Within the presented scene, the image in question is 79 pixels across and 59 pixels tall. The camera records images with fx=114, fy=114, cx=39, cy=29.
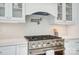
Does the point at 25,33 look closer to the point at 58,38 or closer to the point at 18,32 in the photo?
the point at 18,32

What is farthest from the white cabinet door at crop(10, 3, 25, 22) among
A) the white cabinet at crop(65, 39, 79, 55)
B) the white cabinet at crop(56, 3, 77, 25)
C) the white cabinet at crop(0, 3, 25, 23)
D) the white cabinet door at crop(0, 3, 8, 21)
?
the white cabinet at crop(65, 39, 79, 55)

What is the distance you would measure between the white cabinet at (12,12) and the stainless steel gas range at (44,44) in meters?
0.39

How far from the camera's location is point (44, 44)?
2.06 m

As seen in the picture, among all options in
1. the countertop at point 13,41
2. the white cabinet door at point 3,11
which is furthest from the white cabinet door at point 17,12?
the countertop at point 13,41

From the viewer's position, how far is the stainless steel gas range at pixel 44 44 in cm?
201

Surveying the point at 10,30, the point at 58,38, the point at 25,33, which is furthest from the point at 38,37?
the point at 10,30

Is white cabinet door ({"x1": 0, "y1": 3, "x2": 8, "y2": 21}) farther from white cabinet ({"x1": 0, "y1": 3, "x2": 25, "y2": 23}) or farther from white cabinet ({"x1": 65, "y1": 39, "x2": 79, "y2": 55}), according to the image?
white cabinet ({"x1": 65, "y1": 39, "x2": 79, "y2": 55})

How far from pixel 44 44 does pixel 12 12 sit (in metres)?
0.81

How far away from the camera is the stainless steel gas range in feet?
6.61

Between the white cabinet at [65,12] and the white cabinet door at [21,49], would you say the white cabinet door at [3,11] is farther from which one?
the white cabinet at [65,12]

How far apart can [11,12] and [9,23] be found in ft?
0.65

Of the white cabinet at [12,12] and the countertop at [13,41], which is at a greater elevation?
the white cabinet at [12,12]

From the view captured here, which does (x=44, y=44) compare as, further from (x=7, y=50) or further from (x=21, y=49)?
(x=7, y=50)

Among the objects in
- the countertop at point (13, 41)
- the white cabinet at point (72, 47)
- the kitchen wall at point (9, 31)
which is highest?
the kitchen wall at point (9, 31)
